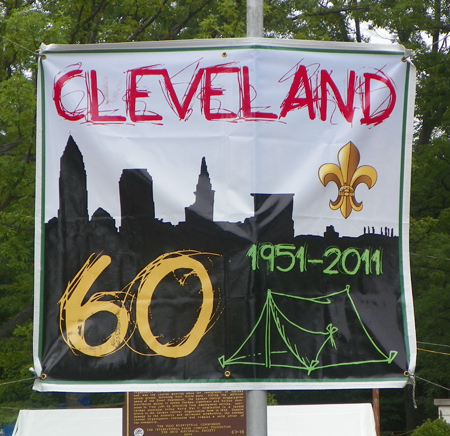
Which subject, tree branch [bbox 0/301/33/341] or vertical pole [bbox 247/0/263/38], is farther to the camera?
tree branch [bbox 0/301/33/341]

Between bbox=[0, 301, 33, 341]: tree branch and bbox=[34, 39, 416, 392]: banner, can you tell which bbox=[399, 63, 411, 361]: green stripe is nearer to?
bbox=[34, 39, 416, 392]: banner

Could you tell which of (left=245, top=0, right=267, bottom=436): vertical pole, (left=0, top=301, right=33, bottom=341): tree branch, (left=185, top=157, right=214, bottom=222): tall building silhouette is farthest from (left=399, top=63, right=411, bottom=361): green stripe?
(left=0, top=301, right=33, bottom=341): tree branch

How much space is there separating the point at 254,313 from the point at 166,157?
98 cm

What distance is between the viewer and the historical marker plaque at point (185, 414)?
28.9 feet

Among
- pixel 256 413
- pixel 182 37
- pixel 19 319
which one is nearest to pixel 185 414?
pixel 256 413

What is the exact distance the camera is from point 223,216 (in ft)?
12.7

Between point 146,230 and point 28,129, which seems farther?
point 28,129

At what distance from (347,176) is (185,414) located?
18.8ft

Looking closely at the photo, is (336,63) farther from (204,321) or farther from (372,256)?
(204,321)

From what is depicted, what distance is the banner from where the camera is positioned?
3771 mm

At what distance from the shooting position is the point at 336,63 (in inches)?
158

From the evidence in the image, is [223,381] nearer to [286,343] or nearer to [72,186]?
[286,343]

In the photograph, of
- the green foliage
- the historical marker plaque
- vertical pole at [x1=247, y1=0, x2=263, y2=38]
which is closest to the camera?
vertical pole at [x1=247, y1=0, x2=263, y2=38]

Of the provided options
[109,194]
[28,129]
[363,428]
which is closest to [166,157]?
[109,194]
